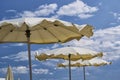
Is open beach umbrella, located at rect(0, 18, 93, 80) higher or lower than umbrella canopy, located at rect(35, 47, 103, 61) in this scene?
higher

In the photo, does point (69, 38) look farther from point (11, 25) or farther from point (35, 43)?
point (11, 25)

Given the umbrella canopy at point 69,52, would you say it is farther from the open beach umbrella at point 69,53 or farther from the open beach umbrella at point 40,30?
the open beach umbrella at point 40,30

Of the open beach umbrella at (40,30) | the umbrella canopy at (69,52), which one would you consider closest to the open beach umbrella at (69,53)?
the umbrella canopy at (69,52)

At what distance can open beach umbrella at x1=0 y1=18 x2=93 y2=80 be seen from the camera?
632 cm

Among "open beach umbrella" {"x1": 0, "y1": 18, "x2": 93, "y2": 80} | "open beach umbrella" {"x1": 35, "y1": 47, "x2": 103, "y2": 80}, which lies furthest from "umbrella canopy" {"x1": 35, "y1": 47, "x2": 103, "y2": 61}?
"open beach umbrella" {"x1": 0, "y1": 18, "x2": 93, "y2": 80}

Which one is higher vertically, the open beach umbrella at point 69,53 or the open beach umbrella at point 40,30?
the open beach umbrella at point 40,30

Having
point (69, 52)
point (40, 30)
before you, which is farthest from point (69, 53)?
point (40, 30)

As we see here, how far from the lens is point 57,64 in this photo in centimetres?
1702

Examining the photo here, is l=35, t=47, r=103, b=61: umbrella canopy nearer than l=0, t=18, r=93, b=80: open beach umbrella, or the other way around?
l=0, t=18, r=93, b=80: open beach umbrella

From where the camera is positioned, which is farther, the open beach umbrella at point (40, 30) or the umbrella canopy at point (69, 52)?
the umbrella canopy at point (69, 52)

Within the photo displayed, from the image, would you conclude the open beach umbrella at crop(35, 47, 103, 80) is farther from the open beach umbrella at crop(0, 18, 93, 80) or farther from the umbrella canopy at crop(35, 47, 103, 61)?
the open beach umbrella at crop(0, 18, 93, 80)

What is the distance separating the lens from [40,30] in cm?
826

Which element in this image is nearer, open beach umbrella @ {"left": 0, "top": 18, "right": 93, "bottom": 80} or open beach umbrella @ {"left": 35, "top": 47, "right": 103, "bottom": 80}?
open beach umbrella @ {"left": 0, "top": 18, "right": 93, "bottom": 80}

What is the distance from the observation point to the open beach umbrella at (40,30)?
20.7 feet
